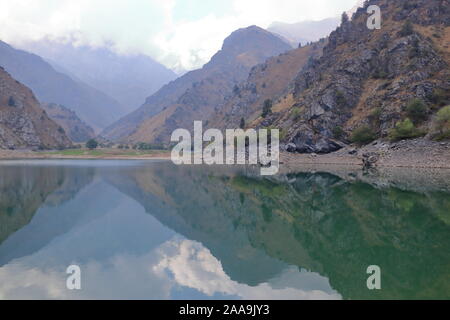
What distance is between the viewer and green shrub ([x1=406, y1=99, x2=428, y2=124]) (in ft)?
340

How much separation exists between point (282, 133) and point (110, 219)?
104758 millimetres

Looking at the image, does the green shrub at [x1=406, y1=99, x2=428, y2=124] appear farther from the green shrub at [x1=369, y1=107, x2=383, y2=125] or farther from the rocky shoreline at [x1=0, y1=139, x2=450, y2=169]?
the green shrub at [x1=369, y1=107, x2=383, y2=125]

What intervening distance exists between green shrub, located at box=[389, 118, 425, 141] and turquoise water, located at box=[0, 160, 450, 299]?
48212mm

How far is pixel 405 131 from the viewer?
3942 inches

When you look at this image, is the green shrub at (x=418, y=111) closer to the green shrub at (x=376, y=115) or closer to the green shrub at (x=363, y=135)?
the green shrub at (x=376, y=115)

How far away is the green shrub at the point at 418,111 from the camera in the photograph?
103688 millimetres

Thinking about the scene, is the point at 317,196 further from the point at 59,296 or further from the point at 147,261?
the point at 59,296

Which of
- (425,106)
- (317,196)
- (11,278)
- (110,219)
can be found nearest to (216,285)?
(11,278)

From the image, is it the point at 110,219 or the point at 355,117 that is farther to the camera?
the point at 355,117

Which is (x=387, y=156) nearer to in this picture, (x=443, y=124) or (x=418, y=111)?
(x=443, y=124)

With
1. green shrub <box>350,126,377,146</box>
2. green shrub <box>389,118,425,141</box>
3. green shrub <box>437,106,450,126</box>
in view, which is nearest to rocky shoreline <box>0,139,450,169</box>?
green shrub <box>389,118,425,141</box>

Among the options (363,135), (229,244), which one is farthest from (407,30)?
(229,244)

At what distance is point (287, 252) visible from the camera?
27047 mm
